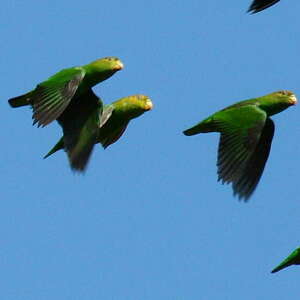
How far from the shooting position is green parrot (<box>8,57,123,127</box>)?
1900cm

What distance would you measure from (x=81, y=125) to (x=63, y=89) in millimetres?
587

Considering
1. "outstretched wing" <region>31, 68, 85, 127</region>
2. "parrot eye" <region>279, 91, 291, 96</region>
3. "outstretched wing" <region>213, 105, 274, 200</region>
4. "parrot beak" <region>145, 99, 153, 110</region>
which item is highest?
"outstretched wing" <region>31, 68, 85, 127</region>

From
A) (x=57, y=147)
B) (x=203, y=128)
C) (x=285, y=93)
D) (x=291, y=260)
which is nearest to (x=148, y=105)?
(x=203, y=128)

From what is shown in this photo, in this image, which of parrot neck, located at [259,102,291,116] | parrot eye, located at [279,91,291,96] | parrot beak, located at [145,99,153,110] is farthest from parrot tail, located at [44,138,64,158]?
parrot eye, located at [279,91,291,96]

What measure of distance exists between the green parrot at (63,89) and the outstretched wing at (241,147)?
5.15 ft

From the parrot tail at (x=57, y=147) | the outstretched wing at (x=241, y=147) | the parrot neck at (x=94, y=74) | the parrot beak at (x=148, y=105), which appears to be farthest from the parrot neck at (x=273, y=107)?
the parrot tail at (x=57, y=147)

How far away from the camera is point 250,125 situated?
19391 mm

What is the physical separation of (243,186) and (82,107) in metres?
2.32

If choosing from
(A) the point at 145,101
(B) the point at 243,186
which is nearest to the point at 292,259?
(B) the point at 243,186

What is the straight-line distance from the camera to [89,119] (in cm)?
1952

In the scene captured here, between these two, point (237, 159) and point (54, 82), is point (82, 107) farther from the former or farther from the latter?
point (237, 159)

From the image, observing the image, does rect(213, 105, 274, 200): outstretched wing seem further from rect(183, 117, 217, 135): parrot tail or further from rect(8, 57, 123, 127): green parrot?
rect(8, 57, 123, 127): green parrot

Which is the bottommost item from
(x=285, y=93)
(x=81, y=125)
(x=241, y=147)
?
(x=241, y=147)

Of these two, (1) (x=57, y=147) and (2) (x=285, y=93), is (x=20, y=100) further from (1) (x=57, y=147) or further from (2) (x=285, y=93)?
(2) (x=285, y=93)
